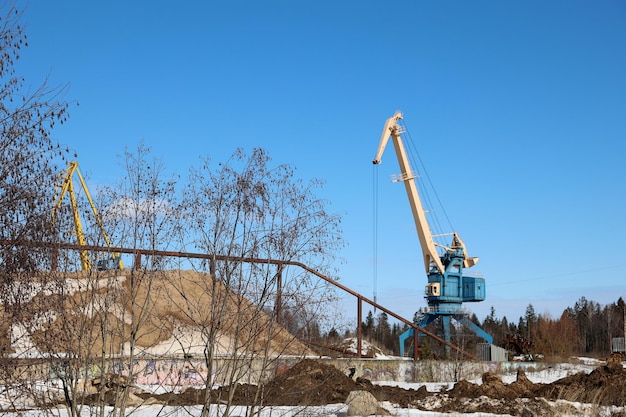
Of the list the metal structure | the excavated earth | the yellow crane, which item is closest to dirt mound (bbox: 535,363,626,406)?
the excavated earth

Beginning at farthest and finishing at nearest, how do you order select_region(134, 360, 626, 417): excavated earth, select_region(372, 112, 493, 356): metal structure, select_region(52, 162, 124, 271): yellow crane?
select_region(372, 112, 493, 356): metal structure
select_region(134, 360, 626, 417): excavated earth
select_region(52, 162, 124, 271): yellow crane

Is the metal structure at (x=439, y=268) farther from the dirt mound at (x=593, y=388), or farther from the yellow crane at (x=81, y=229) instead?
the yellow crane at (x=81, y=229)

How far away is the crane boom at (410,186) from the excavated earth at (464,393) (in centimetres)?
→ 1995

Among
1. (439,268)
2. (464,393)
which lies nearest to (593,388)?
(464,393)

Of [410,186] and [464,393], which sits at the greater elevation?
[410,186]

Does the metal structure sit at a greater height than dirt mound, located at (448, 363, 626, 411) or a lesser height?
greater

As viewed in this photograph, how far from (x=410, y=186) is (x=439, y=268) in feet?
15.7

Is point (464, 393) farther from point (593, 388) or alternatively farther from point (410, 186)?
point (410, 186)

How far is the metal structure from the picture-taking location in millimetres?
35656

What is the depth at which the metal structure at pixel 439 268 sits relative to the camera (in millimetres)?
35656

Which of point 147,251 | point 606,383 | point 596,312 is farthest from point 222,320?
point 596,312

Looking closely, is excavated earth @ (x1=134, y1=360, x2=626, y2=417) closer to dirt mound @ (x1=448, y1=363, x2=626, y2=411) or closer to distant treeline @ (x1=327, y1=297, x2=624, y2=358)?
dirt mound @ (x1=448, y1=363, x2=626, y2=411)

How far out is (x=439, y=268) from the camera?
36.6m

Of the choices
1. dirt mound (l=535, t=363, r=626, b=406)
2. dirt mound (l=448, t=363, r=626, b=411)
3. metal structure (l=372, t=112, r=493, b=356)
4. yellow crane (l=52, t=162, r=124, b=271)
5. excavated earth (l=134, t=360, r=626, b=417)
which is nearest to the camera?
yellow crane (l=52, t=162, r=124, b=271)
